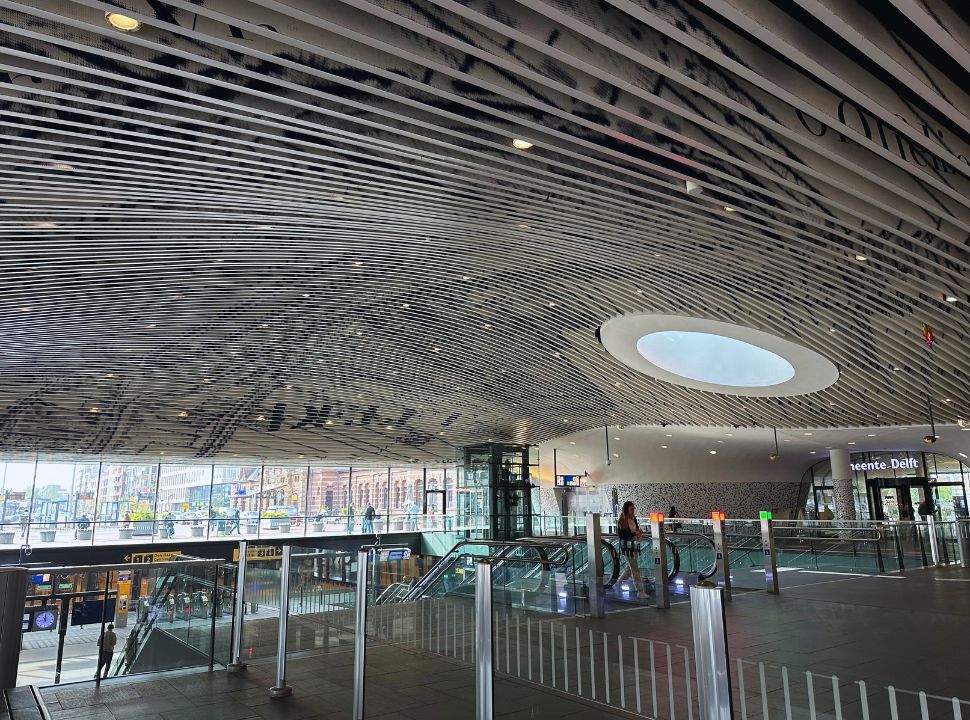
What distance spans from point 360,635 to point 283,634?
1083mm

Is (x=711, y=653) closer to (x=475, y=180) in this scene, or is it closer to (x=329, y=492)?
(x=475, y=180)

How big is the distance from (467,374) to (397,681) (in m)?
13.2

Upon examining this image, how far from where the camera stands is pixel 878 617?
8664 millimetres

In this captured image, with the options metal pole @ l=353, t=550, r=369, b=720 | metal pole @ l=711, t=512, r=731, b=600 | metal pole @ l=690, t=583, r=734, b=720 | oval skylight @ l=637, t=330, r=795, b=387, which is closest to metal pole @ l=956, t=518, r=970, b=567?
oval skylight @ l=637, t=330, r=795, b=387

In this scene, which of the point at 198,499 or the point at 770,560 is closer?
the point at 770,560

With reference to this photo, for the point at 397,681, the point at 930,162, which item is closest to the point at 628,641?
the point at 397,681

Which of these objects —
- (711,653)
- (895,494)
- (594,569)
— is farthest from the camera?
(895,494)

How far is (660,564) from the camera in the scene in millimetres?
10414

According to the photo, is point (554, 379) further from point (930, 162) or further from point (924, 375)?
point (930, 162)

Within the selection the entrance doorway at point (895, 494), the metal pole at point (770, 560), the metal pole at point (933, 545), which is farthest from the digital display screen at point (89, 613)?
the entrance doorway at point (895, 494)

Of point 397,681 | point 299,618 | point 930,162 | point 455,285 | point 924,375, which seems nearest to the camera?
point 930,162

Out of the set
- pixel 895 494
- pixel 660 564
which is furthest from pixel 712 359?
pixel 895 494

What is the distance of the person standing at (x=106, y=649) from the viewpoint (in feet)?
20.7

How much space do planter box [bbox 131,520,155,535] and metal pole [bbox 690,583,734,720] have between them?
28.7m
